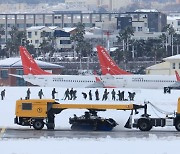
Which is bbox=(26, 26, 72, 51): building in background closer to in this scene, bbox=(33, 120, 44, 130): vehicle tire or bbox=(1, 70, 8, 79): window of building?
bbox=(1, 70, 8, 79): window of building

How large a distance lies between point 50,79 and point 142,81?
8.80 m

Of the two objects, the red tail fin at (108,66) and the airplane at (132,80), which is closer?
the airplane at (132,80)

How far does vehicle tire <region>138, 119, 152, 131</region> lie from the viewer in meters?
42.8

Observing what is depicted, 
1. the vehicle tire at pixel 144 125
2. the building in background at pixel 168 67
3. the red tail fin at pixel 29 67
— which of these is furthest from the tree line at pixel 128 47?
the vehicle tire at pixel 144 125

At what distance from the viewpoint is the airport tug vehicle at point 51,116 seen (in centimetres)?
4309

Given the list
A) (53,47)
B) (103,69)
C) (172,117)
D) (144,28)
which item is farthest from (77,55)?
(172,117)

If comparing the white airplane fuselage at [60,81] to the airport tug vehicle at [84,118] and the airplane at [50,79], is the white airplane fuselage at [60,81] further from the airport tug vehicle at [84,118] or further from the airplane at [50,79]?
the airport tug vehicle at [84,118]

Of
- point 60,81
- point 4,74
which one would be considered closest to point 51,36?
point 4,74

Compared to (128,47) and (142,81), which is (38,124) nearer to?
(142,81)

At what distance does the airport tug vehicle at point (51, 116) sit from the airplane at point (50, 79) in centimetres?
5560

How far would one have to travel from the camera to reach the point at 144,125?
42812 mm

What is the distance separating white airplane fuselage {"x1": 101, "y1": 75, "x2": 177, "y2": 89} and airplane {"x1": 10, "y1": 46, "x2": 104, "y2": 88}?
1.58m

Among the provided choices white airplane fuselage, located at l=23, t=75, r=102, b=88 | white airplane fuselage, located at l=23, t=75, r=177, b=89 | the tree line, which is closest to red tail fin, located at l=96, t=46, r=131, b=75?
white airplane fuselage, located at l=23, t=75, r=177, b=89

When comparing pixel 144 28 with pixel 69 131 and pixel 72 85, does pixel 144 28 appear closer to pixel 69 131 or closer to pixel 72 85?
pixel 72 85
